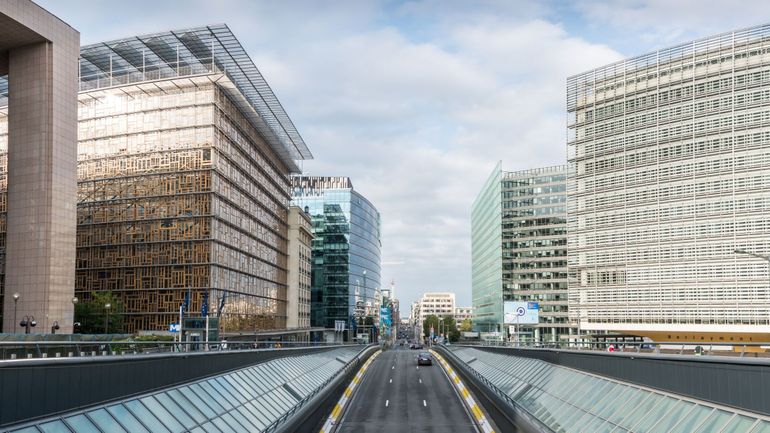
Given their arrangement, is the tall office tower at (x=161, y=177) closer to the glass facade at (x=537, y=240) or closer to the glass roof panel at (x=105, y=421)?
the glass roof panel at (x=105, y=421)

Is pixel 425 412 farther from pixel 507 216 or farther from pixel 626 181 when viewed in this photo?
pixel 507 216

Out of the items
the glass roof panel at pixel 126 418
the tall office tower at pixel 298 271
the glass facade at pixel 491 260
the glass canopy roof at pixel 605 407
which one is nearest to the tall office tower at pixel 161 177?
the tall office tower at pixel 298 271

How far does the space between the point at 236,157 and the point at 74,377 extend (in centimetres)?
8919

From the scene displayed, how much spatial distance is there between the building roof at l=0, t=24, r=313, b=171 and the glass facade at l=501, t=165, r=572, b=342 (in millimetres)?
76681

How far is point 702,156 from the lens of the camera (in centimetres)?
8769

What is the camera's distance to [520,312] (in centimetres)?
8906

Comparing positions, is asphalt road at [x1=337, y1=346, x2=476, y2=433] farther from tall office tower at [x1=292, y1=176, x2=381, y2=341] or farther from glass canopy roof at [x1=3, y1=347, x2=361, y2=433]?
tall office tower at [x1=292, y1=176, x2=381, y2=341]

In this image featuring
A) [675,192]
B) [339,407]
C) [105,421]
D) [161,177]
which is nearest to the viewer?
[105,421]

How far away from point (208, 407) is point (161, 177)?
7687cm

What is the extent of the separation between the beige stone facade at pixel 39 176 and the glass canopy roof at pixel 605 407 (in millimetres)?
50825

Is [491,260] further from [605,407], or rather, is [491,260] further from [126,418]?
[126,418]

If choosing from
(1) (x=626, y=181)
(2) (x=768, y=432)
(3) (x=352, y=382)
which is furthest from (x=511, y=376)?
(1) (x=626, y=181)

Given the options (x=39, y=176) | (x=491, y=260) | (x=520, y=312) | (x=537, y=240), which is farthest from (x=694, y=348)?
(x=491, y=260)

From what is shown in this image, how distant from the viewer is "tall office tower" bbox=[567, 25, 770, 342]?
3273 inches
